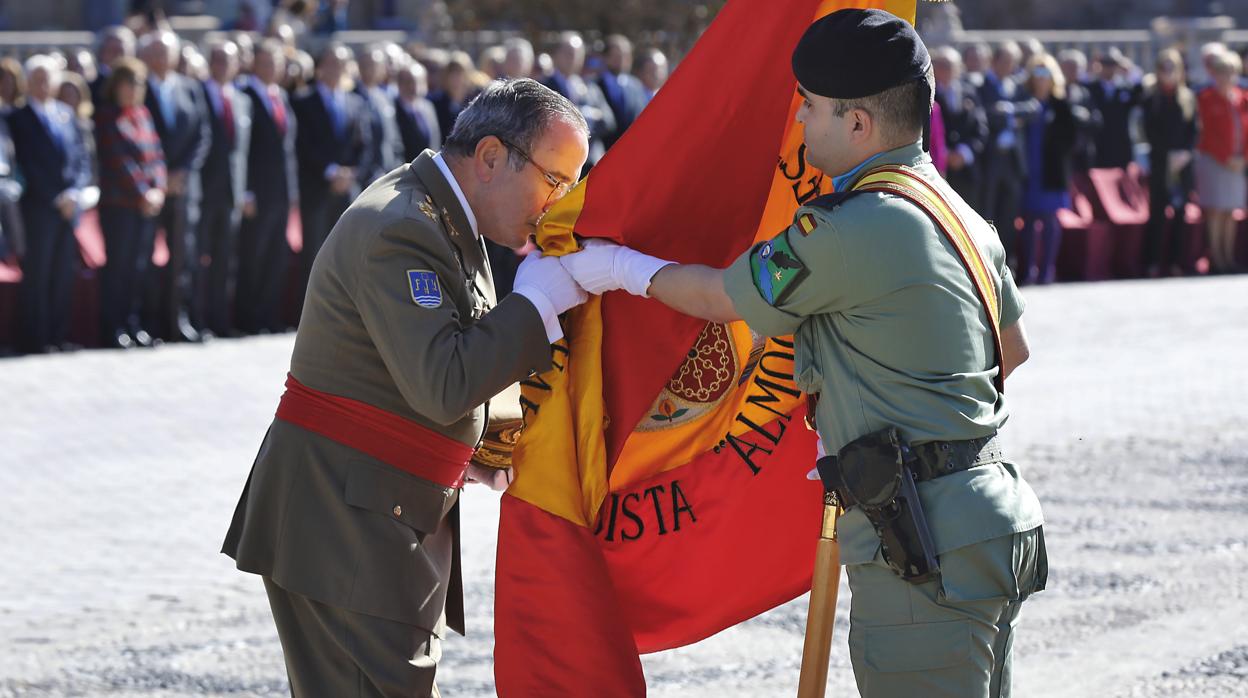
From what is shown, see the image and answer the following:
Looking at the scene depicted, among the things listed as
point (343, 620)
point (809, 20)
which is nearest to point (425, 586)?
point (343, 620)

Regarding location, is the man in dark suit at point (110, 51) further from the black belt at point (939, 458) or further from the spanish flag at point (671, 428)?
the black belt at point (939, 458)

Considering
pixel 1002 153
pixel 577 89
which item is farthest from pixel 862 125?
pixel 1002 153

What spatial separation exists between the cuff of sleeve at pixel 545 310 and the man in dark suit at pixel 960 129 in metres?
12.9

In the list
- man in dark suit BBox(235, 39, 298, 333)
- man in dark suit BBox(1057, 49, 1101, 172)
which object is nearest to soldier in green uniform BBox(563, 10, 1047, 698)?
man in dark suit BBox(235, 39, 298, 333)

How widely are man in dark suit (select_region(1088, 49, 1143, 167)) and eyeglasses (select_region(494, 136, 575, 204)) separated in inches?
605

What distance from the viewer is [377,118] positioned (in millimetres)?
14039

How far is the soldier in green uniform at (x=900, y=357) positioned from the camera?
3441 millimetres

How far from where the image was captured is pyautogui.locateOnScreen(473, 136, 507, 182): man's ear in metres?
4.00

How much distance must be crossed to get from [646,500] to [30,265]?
9195 millimetres

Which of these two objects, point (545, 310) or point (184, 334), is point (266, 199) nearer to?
point (184, 334)

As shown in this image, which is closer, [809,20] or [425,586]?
[425,586]

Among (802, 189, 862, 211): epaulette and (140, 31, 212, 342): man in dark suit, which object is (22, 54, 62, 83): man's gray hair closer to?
(140, 31, 212, 342): man in dark suit

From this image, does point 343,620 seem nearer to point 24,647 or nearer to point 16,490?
point 24,647

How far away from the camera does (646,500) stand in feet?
14.3
